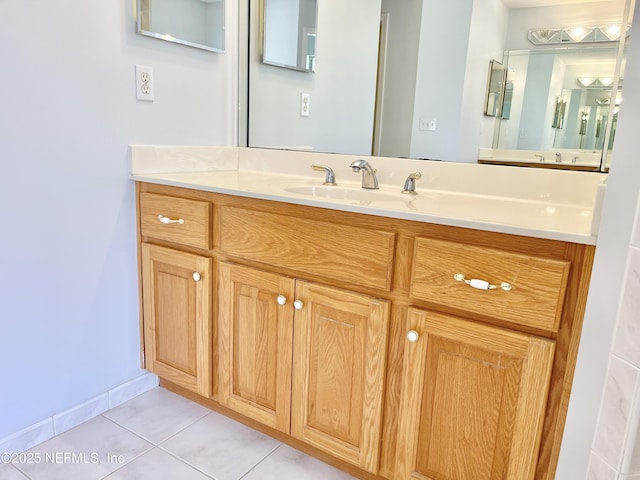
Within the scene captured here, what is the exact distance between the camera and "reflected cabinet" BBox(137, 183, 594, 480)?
1026 mm

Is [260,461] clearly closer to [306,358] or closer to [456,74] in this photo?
[306,358]

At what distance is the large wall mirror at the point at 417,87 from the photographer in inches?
52.6

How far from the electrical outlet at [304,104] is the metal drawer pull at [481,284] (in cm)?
113

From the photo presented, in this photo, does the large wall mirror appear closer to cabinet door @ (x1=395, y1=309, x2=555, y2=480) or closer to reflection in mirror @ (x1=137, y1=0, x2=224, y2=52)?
reflection in mirror @ (x1=137, y1=0, x2=224, y2=52)

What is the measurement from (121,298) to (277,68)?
3.77 ft

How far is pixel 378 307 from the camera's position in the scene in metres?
1.22

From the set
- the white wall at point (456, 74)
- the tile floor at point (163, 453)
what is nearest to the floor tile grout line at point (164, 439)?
the tile floor at point (163, 453)

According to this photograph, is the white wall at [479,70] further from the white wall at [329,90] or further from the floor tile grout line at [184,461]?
the floor tile grout line at [184,461]

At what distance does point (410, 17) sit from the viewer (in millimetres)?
1627

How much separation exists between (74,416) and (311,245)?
1.07 metres

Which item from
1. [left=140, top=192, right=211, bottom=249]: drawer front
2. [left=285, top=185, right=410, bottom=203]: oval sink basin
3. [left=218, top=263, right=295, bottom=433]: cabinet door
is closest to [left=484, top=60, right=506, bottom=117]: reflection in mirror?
[left=285, top=185, right=410, bottom=203]: oval sink basin

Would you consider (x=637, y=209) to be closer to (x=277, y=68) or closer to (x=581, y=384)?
(x=581, y=384)

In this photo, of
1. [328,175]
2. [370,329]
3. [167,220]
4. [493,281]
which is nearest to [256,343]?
[370,329]

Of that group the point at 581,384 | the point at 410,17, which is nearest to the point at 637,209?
the point at 581,384
